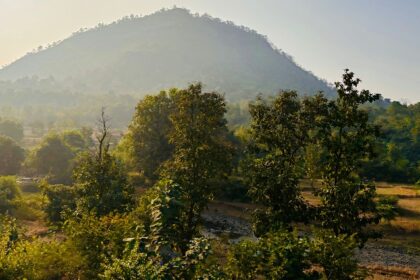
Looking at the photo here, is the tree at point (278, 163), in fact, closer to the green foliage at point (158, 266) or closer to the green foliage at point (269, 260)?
the green foliage at point (269, 260)

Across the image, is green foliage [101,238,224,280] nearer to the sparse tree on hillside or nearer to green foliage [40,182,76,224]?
the sparse tree on hillside

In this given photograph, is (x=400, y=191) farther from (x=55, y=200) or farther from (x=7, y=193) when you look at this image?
(x=7, y=193)

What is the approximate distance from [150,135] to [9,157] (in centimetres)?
3486

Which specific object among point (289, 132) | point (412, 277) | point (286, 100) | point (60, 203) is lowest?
point (412, 277)

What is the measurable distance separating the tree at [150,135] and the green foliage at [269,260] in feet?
145

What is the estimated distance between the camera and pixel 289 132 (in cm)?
2722

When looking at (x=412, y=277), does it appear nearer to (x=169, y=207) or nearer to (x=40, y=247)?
(x=169, y=207)

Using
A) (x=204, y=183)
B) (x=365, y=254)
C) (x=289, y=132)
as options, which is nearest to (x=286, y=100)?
(x=289, y=132)

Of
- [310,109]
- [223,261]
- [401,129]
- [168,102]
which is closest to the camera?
[310,109]

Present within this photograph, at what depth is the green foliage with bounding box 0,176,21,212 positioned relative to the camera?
160 feet

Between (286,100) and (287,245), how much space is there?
36.7 feet

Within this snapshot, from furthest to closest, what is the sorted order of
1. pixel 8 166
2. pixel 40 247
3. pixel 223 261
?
pixel 8 166, pixel 223 261, pixel 40 247

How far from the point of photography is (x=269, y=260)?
18578mm

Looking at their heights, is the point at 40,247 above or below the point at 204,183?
below
